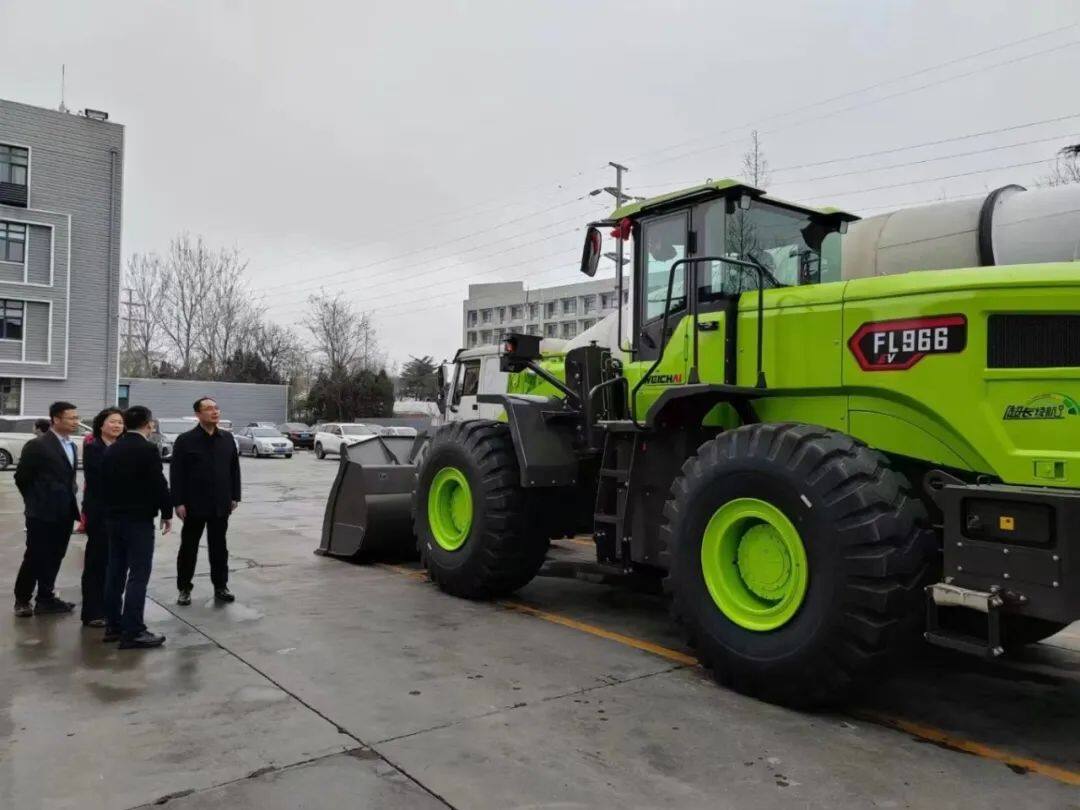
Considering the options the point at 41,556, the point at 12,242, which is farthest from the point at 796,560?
the point at 12,242

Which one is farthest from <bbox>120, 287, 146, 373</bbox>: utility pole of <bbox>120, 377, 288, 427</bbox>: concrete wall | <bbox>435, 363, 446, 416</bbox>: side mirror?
<bbox>435, 363, 446, 416</bbox>: side mirror

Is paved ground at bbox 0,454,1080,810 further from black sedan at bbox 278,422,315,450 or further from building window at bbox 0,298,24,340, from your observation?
black sedan at bbox 278,422,315,450

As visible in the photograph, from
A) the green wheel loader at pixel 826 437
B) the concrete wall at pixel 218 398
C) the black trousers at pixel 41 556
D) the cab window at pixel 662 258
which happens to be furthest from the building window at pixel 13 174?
the cab window at pixel 662 258

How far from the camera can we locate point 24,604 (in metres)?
6.55

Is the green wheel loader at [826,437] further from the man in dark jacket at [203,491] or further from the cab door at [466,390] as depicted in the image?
the cab door at [466,390]

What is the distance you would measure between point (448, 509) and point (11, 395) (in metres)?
29.0

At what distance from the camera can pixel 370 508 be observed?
887 cm

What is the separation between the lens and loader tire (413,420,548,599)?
6.72 metres

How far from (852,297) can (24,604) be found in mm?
6610

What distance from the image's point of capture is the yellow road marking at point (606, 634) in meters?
5.55

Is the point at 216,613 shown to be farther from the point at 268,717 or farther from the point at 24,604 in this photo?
the point at 268,717

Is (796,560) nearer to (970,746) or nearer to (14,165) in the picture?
(970,746)

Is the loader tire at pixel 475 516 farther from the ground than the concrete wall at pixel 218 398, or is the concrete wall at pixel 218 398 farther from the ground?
the concrete wall at pixel 218 398

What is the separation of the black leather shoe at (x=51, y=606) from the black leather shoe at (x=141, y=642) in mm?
1405
